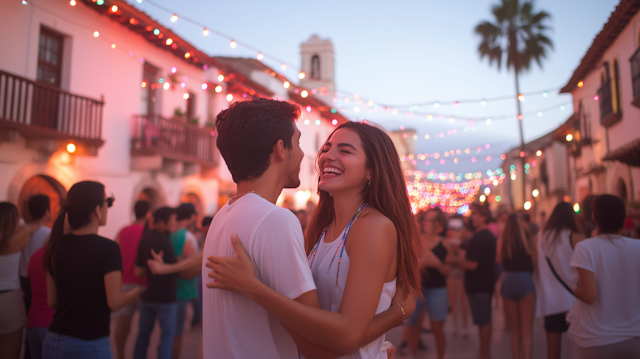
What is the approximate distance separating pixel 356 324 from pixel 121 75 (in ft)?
41.1

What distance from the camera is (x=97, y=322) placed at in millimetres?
2707

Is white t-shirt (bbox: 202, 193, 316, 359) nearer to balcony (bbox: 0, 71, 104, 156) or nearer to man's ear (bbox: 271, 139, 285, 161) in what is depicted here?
man's ear (bbox: 271, 139, 285, 161)

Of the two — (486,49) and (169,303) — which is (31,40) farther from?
(486,49)

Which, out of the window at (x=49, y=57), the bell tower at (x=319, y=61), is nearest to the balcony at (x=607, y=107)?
the window at (x=49, y=57)

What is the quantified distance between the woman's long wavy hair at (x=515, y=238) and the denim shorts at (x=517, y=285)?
9.4 inches

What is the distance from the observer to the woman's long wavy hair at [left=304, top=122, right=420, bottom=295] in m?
1.93

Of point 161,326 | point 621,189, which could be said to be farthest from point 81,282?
point 621,189

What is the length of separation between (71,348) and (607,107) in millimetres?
15435

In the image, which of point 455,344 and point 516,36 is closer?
point 455,344

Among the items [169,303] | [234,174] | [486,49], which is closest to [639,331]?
[234,174]

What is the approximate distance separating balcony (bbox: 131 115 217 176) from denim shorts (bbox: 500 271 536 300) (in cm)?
1002

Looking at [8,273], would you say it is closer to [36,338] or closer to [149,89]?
[36,338]

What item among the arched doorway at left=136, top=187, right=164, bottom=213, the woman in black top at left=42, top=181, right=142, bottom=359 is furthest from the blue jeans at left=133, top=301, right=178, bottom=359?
the arched doorway at left=136, top=187, right=164, bottom=213

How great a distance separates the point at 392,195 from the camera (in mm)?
1984
